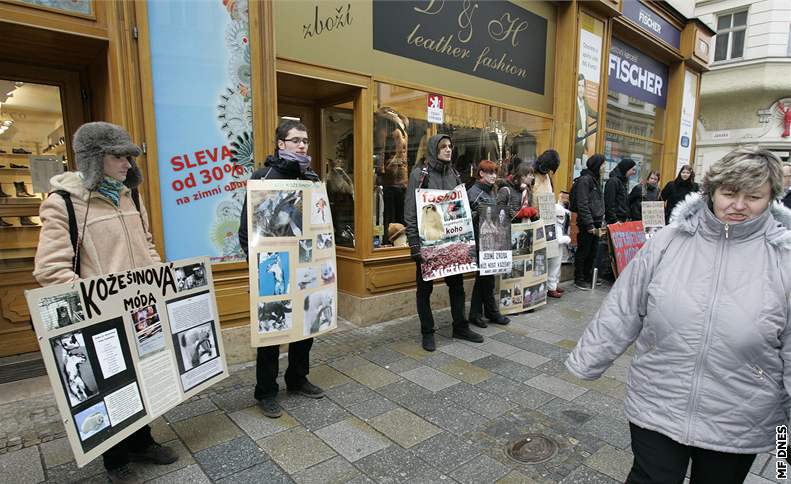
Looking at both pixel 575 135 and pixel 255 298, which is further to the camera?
pixel 575 135

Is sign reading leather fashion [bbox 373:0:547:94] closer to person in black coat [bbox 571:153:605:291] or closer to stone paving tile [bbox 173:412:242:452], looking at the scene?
person in black coat [bbox 571:153:605:291]

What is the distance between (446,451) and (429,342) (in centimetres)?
163

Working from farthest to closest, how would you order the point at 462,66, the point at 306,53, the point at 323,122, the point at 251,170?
the point at 462,66 → the point at 323,122 → the point at 306,53 → the point at 251,170

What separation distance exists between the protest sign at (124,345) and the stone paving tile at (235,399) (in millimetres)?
427

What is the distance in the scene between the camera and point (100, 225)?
2297 millimetres

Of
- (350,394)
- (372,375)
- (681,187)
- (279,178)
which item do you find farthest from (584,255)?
(279,178)

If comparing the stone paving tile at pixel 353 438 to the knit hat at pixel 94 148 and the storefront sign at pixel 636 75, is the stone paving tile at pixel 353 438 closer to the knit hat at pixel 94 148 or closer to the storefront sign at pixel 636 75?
the knit hat at pixel 94 148

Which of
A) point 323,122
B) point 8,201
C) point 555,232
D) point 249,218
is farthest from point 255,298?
point 555,232

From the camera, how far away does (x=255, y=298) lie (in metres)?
2.86

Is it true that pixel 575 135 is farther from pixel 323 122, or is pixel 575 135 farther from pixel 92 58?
pixel 92 58

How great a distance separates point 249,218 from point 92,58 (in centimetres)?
216

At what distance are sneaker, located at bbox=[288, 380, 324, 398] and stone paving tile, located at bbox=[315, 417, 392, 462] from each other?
382 mm

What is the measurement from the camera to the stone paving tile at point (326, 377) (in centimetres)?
354

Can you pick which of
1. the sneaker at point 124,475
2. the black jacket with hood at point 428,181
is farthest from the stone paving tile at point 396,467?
the black jacket with hood at point 428,181
